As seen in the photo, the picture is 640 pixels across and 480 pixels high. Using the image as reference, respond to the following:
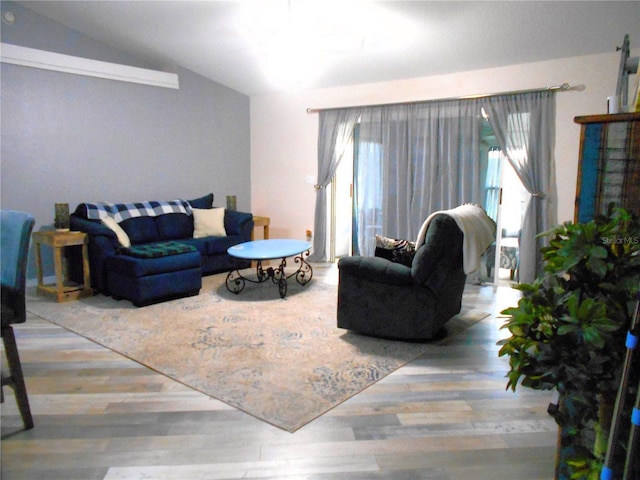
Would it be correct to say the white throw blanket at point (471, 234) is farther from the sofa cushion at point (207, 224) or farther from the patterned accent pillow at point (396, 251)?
the sofa cushion at point (207, 224)

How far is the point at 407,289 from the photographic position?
310 cm

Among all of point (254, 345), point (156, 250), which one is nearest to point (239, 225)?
point (156, 250)

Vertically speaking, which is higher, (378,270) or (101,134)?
(101,134)

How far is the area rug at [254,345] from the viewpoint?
2.47 meters

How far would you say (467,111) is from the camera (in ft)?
15.9

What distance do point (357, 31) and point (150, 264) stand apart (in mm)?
2908

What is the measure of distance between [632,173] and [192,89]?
219 inches

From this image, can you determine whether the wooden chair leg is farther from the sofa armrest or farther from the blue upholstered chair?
the sofa armrest

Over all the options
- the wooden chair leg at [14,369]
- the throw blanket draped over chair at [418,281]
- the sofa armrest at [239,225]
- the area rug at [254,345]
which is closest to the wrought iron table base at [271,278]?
the area rug at [254,345]

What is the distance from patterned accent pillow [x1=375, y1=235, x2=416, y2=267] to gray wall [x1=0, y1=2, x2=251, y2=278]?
3.43 m

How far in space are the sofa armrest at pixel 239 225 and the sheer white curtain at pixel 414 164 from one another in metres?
1.43

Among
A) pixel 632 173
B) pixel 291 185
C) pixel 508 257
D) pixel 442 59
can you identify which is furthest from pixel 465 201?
pixel 632 173

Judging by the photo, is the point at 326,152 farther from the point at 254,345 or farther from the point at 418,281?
the point at 254,345

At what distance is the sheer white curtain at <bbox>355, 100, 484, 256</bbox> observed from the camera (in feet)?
16.0
